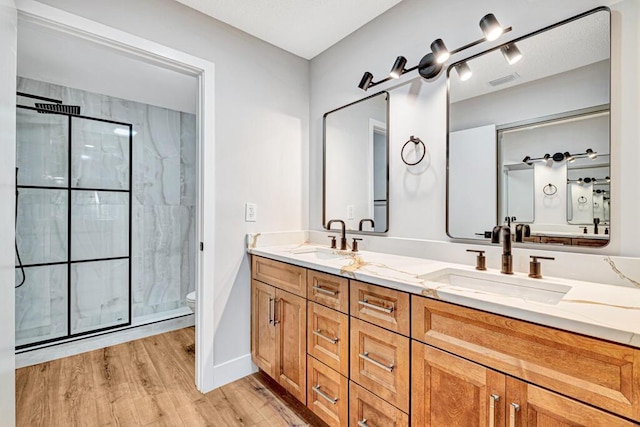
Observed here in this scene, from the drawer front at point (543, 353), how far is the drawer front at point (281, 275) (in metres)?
0.73

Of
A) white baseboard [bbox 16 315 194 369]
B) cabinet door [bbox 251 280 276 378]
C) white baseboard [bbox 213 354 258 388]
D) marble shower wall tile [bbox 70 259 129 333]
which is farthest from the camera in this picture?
marble shower wall tile [bbox 70 259 129 333]

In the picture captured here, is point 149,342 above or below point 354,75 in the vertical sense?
below

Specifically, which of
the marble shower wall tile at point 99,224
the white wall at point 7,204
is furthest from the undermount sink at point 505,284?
the marble shower wall tile at point 99,224

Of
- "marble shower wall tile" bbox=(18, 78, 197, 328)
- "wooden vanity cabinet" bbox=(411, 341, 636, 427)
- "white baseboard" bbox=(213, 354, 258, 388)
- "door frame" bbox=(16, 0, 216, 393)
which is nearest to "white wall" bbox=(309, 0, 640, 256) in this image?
"wooden vanity cabinet" bbox=(411, 341, 636, 427)

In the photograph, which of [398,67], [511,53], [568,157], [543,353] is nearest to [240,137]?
[398,67]

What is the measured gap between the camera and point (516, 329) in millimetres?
874

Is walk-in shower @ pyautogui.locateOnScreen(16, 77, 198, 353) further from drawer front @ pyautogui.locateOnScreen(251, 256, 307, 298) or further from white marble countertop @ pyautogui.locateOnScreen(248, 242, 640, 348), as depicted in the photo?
white marble countertop @ pyautogui.locateOnScreen(248, 242, 640, 348)

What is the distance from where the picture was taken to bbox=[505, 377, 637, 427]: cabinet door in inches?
29.4

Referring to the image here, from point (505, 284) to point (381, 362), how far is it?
2.02ft

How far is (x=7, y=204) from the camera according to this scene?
3.82ft

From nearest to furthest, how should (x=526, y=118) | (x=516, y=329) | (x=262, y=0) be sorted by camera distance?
(x=516, y=329) < (x=526, y=118) < (x=262, y=0)

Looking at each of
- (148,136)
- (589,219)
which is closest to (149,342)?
(148,136)

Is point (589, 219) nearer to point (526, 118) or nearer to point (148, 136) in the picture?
point (526, 118)

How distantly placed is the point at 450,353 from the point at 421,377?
158 mm
